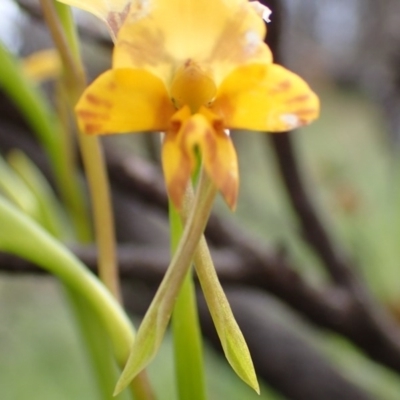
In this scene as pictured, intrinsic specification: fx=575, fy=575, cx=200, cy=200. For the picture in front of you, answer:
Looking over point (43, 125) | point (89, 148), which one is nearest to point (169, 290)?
point (89, 148)

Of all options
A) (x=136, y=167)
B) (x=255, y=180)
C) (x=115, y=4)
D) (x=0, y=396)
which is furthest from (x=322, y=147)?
(x=115, y=4)

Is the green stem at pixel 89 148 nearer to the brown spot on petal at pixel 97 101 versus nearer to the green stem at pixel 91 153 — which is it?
the green stem at pixel 91 153

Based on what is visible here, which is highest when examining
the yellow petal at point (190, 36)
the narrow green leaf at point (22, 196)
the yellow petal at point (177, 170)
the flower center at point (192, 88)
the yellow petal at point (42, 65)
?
the yellow petal at point (190, 36)

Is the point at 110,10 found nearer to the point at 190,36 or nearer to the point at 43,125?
the point at 190,36

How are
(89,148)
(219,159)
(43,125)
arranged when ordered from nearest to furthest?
(219,159) → (89,148) → (43,125)

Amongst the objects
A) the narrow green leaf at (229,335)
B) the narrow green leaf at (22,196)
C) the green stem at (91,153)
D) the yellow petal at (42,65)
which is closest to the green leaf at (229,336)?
the narrow green leaf at (229,335)

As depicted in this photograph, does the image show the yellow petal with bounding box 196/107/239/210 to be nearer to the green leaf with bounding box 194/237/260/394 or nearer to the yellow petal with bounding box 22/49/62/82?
the green leaf with bounding box 194/237/260/394

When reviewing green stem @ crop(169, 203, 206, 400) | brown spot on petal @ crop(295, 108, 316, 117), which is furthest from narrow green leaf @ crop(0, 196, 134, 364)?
brown spot on petal @ crop(295, 108, 316, 117)
